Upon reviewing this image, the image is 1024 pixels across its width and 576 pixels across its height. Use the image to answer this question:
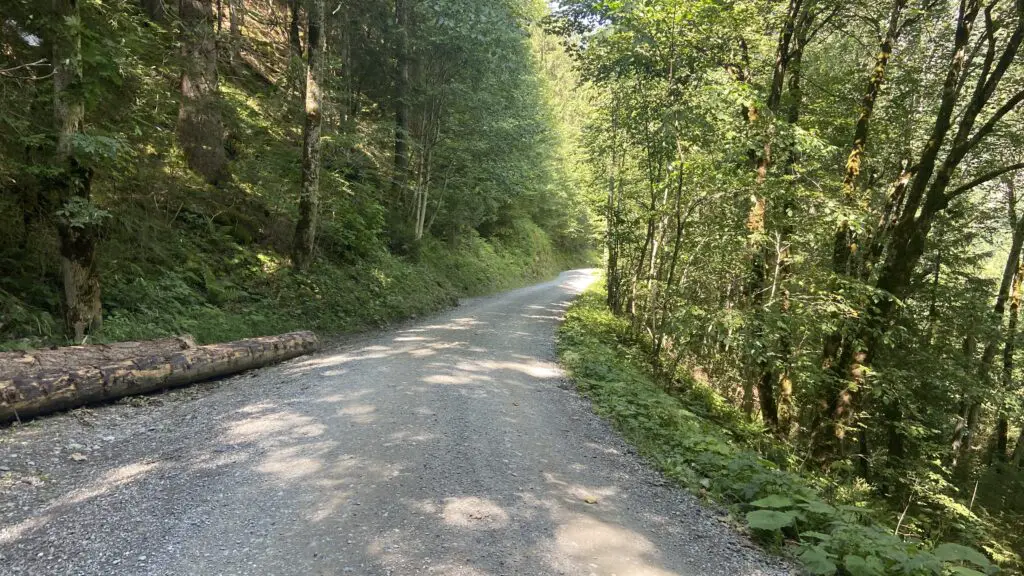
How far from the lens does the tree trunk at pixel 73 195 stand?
6.45 meters

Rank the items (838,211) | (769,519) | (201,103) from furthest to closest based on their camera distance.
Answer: (201,103) < (838,211) < (769,519)

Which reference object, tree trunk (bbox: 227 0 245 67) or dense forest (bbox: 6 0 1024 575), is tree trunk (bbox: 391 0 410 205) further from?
tree trunk (bbox: 227 0 245 67)

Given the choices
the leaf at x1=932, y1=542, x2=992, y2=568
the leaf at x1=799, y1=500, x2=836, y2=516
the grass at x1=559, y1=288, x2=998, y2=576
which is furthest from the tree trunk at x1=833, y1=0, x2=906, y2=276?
the leaf at x1=932, y1=542, x2=992, y2=568

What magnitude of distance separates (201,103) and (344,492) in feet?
31.6

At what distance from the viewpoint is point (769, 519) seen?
13.2 ft

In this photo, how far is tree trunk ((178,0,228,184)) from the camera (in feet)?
34.9

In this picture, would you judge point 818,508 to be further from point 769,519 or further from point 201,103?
point 201,103

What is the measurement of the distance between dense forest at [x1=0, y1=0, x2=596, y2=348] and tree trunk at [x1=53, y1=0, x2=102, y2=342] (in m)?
0.02

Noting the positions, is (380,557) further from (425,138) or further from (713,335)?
(425,138)

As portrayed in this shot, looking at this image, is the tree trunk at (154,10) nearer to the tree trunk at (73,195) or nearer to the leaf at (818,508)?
the tree trunk at (73,195)

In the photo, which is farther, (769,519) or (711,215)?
(711,215)

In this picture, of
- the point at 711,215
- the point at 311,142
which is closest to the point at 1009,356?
Answer: the point at 711,215

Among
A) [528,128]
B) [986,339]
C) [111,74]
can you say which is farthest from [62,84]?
[986,339]

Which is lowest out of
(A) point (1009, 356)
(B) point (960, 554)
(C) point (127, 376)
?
(A) point (1009, 356)
